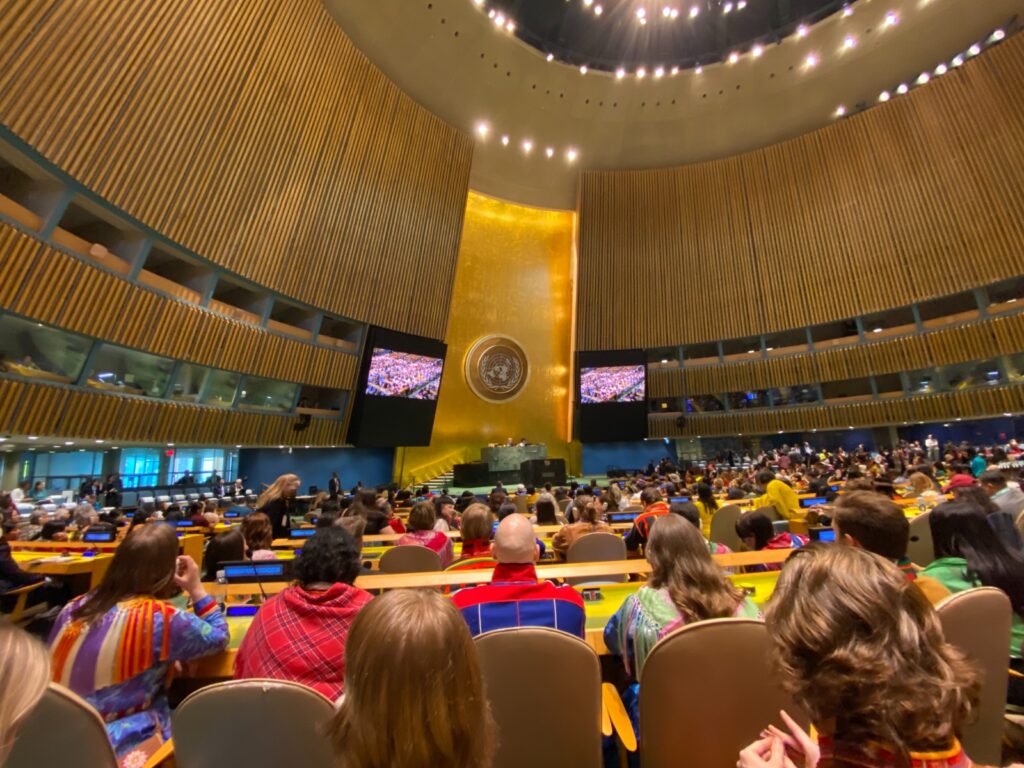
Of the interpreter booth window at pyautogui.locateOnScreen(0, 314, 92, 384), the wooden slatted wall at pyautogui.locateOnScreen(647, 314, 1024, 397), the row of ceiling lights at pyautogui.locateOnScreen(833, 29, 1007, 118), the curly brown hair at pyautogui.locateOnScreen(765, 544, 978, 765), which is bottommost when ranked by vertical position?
the curly brown hair at pyautogui.locateOnScreen(765, 544, 978, 765)

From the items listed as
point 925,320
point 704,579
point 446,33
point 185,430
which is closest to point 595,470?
point 925,320

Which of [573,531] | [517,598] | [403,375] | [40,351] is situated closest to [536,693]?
[517,598]

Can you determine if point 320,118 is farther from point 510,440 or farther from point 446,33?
point 510,440

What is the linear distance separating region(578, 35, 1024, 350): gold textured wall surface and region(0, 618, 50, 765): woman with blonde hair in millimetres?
18799

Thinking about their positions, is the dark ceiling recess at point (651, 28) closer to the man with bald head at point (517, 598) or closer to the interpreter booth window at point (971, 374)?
the interpreter booth window at point (971, 374)

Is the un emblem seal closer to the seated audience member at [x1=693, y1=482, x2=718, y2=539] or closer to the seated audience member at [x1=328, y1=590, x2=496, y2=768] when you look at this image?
the seated audience member at [x1=693, y1=482, x2=718, y2=539]

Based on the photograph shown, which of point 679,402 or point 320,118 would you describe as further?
point 679,402

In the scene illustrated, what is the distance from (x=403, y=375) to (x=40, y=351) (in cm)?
826

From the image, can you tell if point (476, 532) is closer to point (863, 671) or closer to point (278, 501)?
point (278, 501)

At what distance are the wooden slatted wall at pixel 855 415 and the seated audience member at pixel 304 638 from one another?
18.3 meters

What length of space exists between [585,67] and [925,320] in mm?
14252

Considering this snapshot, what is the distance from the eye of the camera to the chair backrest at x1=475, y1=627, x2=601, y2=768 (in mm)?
1409

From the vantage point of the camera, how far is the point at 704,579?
192 centimetres

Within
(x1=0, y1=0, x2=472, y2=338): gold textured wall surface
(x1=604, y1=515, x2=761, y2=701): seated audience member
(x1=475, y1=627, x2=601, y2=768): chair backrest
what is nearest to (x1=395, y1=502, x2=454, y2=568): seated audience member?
(x1=604, y1=515, x2=761, y2=701): seated audience member
